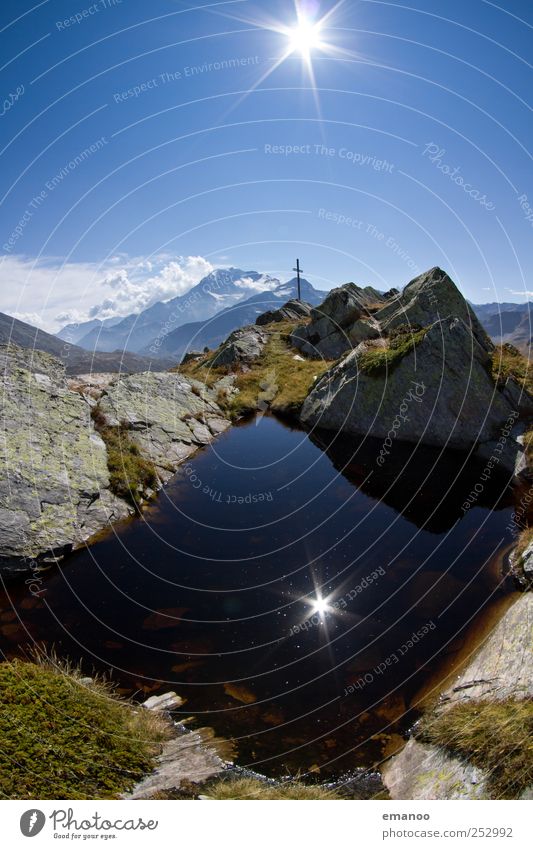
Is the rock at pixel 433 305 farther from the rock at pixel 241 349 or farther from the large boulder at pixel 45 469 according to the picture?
the large boulder at pixel 45 469

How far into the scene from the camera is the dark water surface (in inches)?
332

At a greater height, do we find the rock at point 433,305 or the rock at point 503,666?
the rock at point 433,305

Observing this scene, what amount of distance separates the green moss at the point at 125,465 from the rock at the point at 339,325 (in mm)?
23678

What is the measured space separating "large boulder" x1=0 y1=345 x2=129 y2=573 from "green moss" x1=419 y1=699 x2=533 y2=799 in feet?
41.4

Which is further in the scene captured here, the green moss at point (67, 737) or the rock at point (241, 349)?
the rock at point (241, 349)

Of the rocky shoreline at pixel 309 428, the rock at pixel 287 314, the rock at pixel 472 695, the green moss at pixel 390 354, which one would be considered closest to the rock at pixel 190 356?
the rock at pixel 287 314

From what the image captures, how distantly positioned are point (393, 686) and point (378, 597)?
2.69 meters

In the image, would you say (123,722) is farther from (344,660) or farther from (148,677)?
(344,660)

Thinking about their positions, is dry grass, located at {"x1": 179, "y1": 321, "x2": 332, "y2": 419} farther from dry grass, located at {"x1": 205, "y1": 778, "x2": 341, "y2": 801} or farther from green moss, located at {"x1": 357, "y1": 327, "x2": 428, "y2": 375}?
dry grass, located at {"x1": 205, "y1": 778, "x2": 341, "y2": 801}

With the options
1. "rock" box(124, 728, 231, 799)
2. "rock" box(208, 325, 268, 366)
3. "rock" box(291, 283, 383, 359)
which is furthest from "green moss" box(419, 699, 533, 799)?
"rock" box(208, 325, 268, 366)

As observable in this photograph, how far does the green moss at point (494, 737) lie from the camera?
5500 mm

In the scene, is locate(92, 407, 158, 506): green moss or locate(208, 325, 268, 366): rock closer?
locate(92, 407, 158, 506): green moss

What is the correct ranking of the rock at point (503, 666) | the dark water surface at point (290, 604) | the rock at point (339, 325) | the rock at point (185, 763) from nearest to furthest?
1. the rock at point (185, 763)
2. the rock at point (503, 666)
3. the dark water surface at point (290, 604)
4. the rock at point (339, 325)
